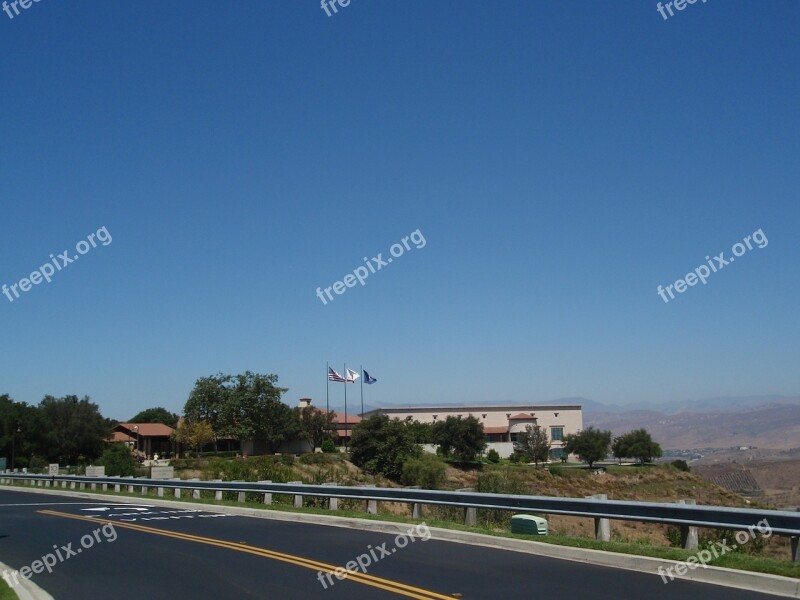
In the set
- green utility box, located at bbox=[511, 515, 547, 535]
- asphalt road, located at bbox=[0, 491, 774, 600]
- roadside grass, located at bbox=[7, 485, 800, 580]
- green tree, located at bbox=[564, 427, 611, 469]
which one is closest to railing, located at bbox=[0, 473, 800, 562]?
green utility box, located at bbox=[511, 515, 547, 535]

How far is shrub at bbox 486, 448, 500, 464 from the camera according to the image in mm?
86812

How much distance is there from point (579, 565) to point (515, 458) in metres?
79.7

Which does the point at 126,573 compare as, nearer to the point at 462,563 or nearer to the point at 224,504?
the point at 462,563

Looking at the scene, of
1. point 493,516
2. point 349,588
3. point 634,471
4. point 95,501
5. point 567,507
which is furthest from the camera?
point 634,471

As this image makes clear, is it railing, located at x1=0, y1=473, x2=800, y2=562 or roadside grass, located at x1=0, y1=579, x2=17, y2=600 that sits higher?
railing, located at x1=0, y1=473, x2=800, y2=562

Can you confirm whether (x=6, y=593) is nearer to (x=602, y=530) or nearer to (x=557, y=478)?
(x=602, y=530)

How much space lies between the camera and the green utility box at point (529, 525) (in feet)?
48.3

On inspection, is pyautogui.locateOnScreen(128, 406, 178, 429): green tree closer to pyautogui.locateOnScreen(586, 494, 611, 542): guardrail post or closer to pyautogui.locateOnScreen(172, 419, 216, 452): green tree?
pyautogui.locateOnScreen(172, 419, 216, 452): green tree

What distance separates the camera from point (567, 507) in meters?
14.5

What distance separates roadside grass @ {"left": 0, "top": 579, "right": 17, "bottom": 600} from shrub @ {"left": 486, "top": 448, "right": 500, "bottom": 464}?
3018 inches

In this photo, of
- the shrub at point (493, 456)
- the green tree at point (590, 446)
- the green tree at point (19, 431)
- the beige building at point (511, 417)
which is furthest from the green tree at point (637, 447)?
the green tree at point (19, 431)

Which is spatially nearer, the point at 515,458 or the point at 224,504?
the point at 224,504

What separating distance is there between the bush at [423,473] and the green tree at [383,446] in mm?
2675

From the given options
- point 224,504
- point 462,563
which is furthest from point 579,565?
point 224,504
